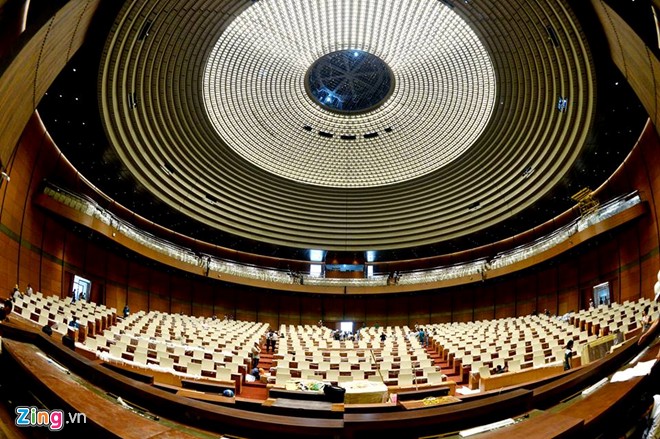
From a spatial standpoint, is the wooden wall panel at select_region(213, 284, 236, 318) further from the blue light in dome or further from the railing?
the blue light in dome

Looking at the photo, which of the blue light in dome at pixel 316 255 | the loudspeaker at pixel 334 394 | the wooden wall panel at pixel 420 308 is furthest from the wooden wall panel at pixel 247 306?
the loudspeaker at pixel 334 394

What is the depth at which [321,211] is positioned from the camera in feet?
101

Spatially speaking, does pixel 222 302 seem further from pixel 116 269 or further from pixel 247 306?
pixel 116 269

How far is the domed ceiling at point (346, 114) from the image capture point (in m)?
16.6

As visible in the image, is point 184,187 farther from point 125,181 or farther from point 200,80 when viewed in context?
point 200,80

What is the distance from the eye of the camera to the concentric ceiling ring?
52.4ft

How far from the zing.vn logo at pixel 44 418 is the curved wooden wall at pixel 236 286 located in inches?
216

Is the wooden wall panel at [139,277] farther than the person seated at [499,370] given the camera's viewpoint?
Yes

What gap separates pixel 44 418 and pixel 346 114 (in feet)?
78.7

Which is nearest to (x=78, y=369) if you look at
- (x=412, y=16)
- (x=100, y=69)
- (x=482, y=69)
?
(x=100, y=69)

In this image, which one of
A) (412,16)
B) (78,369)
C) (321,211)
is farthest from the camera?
(321,211)

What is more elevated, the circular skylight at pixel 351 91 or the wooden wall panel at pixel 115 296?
the circular skylight at pixel 351 91

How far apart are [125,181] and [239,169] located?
6.85 meters

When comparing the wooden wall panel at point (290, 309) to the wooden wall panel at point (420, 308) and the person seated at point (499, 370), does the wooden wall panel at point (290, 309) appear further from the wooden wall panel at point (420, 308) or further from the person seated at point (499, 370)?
the person seated at point (499, 370)
